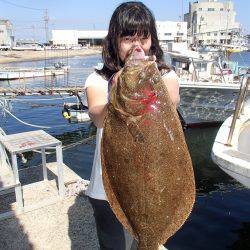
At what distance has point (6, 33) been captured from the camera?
112375 millimetres

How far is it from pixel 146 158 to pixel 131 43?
812mm

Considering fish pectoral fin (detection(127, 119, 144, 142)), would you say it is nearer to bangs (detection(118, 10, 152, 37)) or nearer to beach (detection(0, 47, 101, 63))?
bangs (detection(118, 10, 152, 37))

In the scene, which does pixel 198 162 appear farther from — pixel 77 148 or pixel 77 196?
pixel 77 196

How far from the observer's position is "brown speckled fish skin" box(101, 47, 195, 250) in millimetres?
1842

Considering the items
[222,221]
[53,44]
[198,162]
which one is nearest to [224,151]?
[222,221]

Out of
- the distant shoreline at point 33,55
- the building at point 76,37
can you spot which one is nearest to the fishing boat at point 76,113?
the distant shoreline at point 33,55

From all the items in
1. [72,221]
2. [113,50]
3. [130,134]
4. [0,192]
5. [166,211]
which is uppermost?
[113,50]

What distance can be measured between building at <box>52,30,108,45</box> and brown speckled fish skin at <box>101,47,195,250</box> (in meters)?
112

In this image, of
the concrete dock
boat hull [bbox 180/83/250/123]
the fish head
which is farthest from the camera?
boat hull [bbox 180/83/250/123]

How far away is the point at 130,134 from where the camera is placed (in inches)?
75.2

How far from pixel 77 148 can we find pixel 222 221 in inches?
309

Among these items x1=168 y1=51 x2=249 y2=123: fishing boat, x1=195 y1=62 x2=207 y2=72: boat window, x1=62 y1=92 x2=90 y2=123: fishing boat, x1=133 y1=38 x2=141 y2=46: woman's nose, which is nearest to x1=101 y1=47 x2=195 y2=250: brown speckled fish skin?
x1=133 y1=38 x2=141 y2=46: woman's nose

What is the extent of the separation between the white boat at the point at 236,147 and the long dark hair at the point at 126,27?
11.4 ft

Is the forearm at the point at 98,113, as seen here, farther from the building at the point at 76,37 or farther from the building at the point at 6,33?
the building at the point at 6,33
